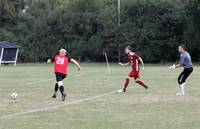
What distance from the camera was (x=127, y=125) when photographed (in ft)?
42.7

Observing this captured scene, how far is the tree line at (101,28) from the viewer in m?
72.1

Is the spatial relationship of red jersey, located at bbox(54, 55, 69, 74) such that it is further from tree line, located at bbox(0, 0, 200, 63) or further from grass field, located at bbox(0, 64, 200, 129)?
tree line, located at bbox(0, 0, 200, 63)

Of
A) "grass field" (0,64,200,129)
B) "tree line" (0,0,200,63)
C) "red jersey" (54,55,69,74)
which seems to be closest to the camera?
"grass field" (0,64,200,129)

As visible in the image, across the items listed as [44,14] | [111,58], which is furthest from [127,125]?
[44,14]

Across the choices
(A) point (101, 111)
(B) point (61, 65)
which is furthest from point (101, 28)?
(A) point (101, 111)

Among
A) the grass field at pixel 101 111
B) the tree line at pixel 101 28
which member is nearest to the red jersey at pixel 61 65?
the grass field at pixel 101 111

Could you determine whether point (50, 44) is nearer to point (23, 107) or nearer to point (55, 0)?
point (55, 0)

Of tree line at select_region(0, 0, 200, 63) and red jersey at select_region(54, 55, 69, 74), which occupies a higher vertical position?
tree line at select_region(0, 0, 200, 63)

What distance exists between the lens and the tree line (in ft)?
237

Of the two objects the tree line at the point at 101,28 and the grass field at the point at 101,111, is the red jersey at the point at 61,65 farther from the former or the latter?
the tree line at the point at 101,28

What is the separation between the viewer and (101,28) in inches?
3004

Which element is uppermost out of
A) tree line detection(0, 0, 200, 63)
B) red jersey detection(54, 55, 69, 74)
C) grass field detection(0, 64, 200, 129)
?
tree line detection(0, 0, 200, 63)

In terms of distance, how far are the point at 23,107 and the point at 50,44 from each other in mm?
61660

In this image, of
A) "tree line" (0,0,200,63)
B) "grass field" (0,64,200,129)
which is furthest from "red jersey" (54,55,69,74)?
"tree line" (0,0,200,63)
